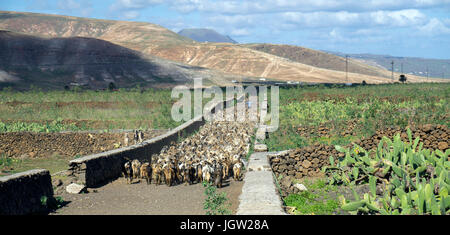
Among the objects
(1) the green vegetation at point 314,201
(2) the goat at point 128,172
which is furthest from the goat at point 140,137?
(1) the green vegetation at point 314,201

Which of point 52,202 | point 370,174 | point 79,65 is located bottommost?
point 52,202

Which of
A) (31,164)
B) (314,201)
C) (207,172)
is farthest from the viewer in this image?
(31,164)

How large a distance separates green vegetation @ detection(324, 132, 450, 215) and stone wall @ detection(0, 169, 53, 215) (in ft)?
18.7

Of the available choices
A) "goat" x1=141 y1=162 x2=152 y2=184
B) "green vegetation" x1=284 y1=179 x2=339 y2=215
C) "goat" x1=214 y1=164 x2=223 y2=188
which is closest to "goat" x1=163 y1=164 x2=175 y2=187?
"goat" x1=141 y1=162 x2=152 y2=184

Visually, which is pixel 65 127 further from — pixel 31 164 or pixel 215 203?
pixel 215 203

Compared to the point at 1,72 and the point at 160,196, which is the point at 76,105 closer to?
the point at 160,196

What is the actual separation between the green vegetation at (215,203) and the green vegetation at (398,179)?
6.91ft

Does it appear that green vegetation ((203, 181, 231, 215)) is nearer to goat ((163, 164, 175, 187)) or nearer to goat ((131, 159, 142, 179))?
goat ((163, 164, 175, 187))

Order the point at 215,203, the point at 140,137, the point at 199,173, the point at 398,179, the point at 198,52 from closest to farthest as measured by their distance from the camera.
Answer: the point at 398,179, the point at 215,203, the point at 199,173, the point at 140,137, the point at 198,52

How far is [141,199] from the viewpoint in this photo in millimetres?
11133

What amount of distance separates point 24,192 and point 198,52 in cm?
14492

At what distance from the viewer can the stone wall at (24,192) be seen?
9016 millimetres

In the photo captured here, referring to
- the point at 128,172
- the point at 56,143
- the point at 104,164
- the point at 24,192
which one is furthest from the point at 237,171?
the point at 56,143
